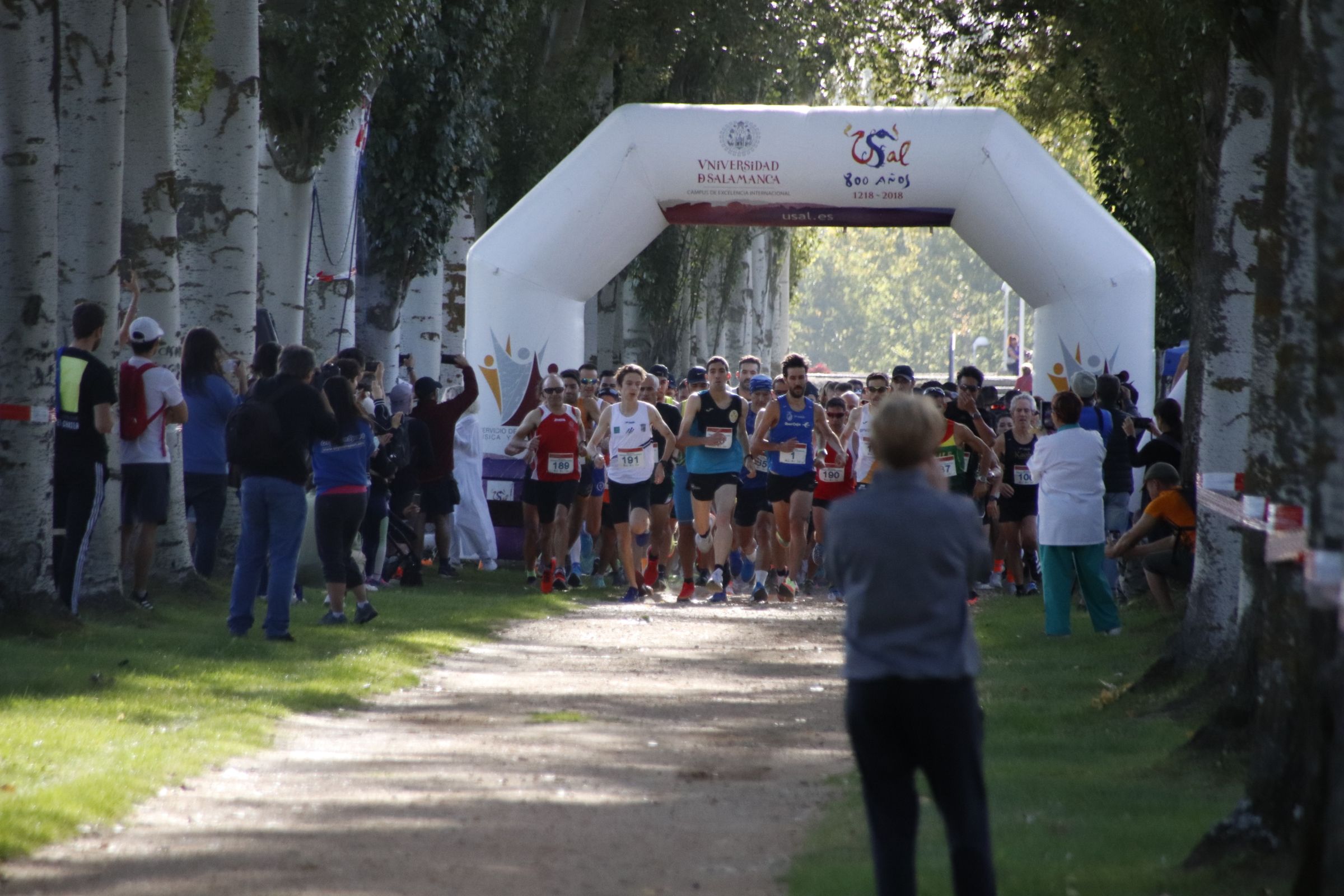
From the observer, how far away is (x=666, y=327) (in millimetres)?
32031

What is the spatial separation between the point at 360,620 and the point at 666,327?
18.9 metres

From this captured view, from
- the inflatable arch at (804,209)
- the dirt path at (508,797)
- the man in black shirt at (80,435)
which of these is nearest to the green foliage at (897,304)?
the inflatable arch at (804,209)

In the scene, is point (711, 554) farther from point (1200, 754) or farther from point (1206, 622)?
point (1200, 754)

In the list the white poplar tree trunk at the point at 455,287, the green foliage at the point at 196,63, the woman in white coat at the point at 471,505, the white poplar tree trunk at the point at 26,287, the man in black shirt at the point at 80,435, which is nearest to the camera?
the white poplar tree trunk at the point at 26,287

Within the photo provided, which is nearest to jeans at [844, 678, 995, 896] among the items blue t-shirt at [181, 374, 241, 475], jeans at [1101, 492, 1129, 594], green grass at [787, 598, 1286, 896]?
green grass at [787, 598, 1286, 896]

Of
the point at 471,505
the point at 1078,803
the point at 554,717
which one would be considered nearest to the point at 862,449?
the point at 471,505

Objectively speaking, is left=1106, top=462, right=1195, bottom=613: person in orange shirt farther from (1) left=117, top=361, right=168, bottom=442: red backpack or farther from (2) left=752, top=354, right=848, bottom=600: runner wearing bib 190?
(1) left=117, top=361, right=168, bottom=442: red backpack

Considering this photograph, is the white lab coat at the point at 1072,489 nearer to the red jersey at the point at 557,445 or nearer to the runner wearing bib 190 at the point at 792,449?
the runner wearing bib 190 at the point at 792,449

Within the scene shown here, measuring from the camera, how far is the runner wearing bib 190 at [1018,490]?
17.3 meters

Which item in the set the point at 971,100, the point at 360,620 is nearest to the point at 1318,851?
the point at 360,620

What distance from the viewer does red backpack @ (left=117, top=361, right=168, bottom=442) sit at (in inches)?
514

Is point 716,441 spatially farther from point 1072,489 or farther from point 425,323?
point 425,323

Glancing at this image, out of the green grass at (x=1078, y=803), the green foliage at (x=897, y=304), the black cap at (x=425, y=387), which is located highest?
the green foliage at (x=897, y=304)

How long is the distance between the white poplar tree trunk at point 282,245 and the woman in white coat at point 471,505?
221 cm
